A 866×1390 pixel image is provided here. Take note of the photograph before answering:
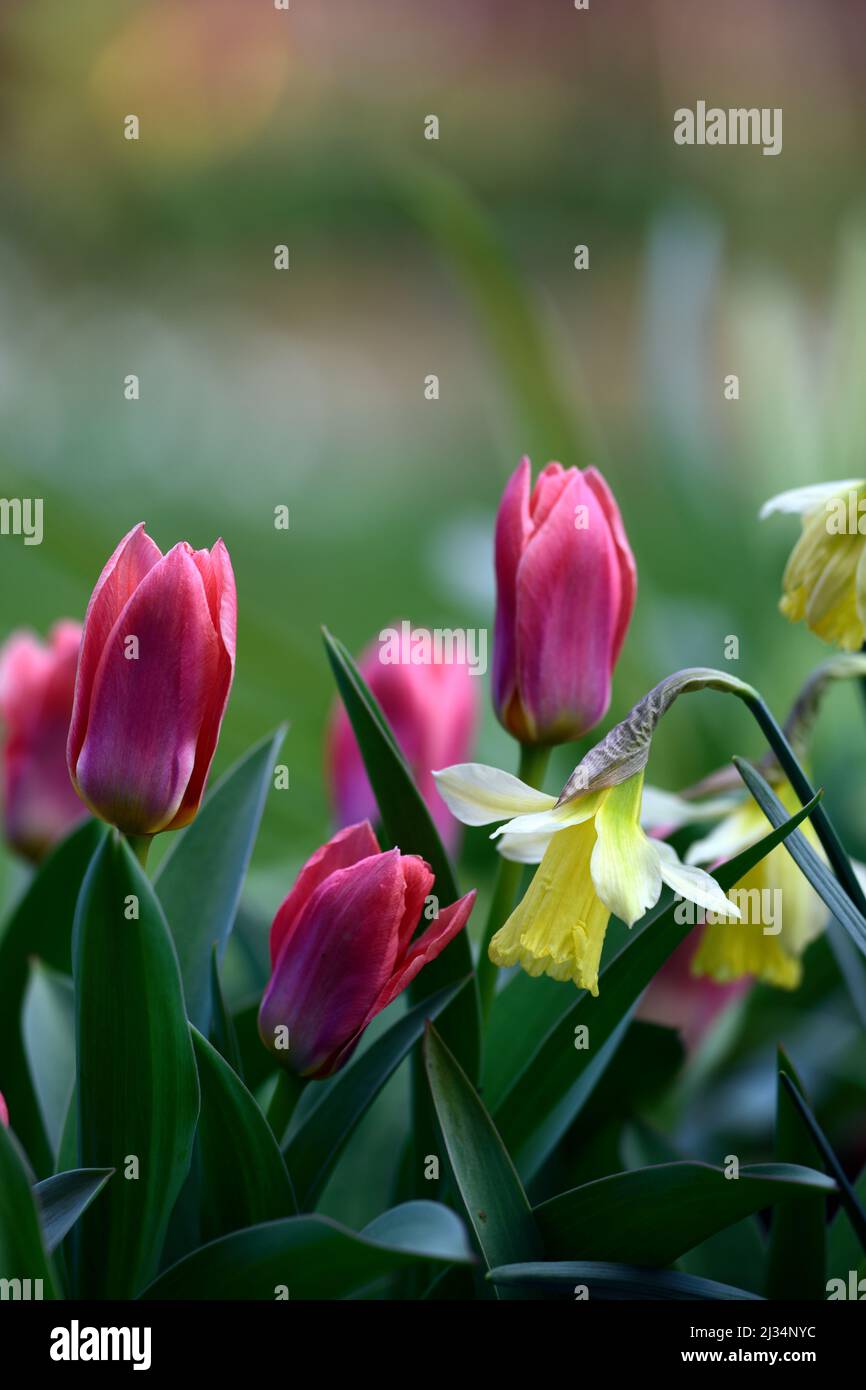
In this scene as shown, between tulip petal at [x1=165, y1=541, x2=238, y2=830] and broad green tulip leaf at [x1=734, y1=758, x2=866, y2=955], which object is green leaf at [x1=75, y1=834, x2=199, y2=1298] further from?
broad green tulip leaf at [x1=734, y1=758, x2=866, y2=955]

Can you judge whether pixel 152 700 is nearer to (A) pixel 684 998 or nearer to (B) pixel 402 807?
(B) pixel 402 807

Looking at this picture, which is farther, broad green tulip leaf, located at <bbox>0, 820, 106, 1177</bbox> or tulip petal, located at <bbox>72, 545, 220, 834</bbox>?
broad green tulip leaf, located at <bbox>0, 820, 106, 1177</bbox>

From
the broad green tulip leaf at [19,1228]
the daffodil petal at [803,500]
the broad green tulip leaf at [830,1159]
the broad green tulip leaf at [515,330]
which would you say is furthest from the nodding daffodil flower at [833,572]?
the broad green tulip leaf at [515,330]

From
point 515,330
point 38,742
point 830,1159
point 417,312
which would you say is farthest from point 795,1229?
point 417,312

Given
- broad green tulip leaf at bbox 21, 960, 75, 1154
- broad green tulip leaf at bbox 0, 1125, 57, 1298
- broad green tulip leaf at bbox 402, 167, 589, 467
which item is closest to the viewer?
broad green tulip leaf at bbox 0, 1125, 57, 1298

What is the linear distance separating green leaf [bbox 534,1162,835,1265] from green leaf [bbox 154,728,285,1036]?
100mm

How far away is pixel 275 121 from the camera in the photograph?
314cm

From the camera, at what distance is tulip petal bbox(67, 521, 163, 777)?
11.6 inches

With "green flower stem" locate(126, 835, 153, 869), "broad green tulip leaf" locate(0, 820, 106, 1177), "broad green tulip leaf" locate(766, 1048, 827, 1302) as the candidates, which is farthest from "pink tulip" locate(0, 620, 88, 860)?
"broad green tulip leaf" locate(766, 1048, 827, 1302)

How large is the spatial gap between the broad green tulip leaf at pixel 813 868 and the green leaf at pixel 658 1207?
5 centimetres

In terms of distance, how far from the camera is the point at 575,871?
30cm

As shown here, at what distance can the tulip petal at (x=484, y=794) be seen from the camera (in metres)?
0.30

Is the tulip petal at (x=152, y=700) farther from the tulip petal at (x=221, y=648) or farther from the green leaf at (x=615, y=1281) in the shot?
the green leaf at (x=615, y=1281)

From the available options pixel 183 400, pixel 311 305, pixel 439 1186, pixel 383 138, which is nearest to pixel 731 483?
pixel 439 1186
